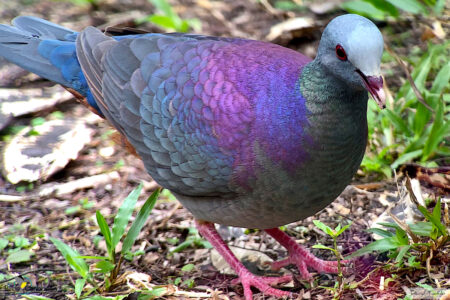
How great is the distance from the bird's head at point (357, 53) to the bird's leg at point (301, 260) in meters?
1.39

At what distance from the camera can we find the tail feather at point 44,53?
4.65m

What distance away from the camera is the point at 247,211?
3.66 metres

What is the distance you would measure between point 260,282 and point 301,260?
0.33 meters

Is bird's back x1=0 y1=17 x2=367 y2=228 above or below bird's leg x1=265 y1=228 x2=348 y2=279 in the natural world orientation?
above

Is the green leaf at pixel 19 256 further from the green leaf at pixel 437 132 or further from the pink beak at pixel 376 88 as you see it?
the green leaf at pixel 437 132

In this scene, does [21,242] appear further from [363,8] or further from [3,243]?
[363,8]

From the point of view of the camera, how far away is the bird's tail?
4.64m

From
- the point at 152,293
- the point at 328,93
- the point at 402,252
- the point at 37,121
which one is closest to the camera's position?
the point at 328,93

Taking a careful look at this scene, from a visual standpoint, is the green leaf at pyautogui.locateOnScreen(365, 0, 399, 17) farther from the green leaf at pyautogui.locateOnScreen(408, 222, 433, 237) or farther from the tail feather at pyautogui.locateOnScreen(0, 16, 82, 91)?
the green leaf at pyautogui.locateOnScreen(408, 222, 433, 237)

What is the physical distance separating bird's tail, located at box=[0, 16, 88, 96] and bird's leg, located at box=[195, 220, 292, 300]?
1468 millimetres

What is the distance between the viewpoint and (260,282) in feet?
13.0

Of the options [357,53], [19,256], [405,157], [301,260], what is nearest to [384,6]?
[405,157]

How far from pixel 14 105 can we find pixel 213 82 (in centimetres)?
285

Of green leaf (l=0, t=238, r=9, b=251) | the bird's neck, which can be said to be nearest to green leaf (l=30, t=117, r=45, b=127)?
green leaf (l=0, t=238, r=9, b=251)
